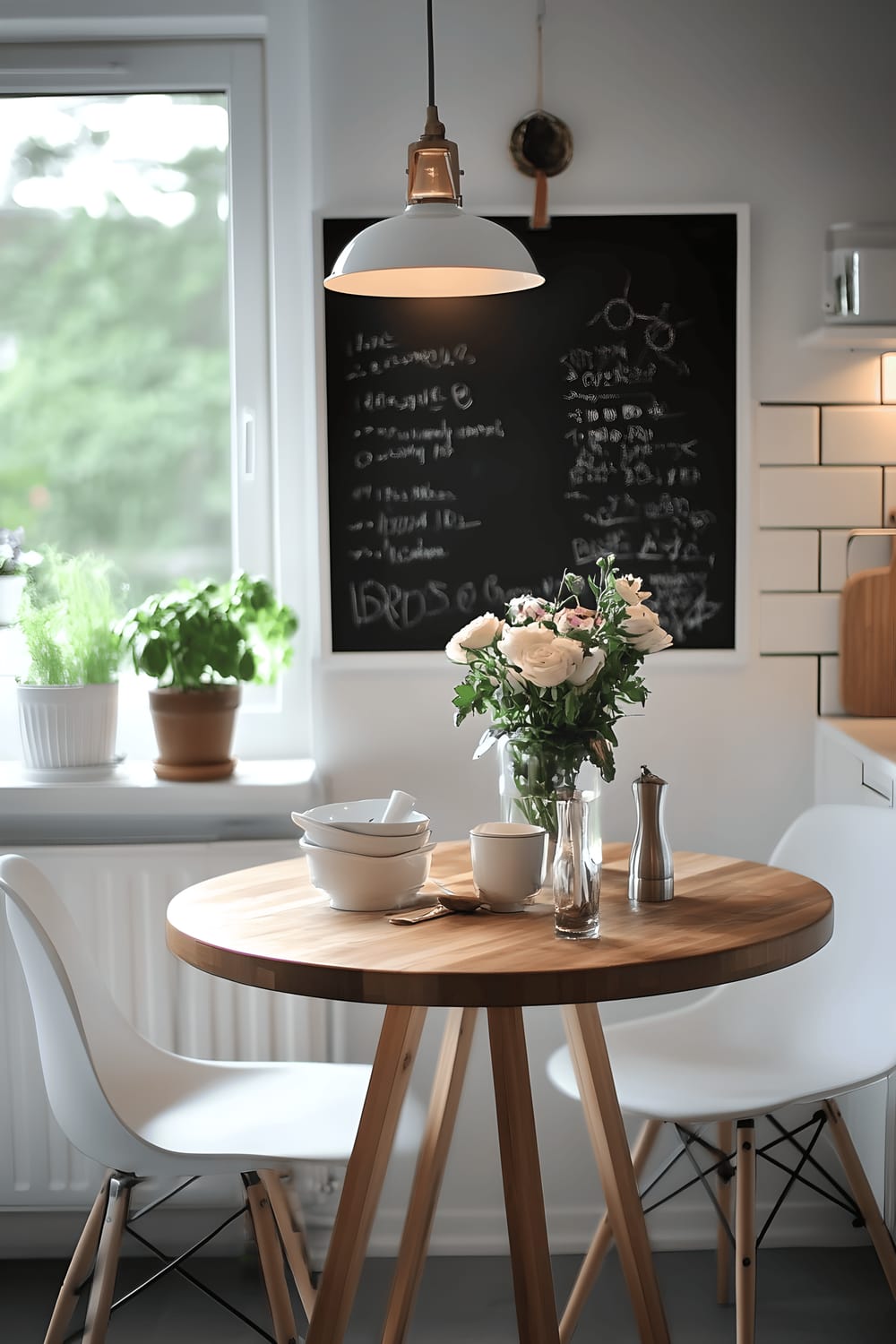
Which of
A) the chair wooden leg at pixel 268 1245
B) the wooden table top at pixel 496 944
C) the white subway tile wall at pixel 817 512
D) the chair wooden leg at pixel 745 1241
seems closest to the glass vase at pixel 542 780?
the wooden table top at pixel 496 944

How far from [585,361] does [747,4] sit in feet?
2.42

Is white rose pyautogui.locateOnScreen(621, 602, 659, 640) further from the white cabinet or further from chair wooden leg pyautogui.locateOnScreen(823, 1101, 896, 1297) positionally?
chair wooden leg pyautogui.locateOnScreen(823, 1101, 896, 1297)

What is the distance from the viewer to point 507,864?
1.71 meters

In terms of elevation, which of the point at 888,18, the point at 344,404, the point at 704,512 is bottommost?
the point at 704,512

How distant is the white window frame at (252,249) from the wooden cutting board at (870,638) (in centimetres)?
108

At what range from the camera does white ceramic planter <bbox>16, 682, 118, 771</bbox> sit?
8.14ft

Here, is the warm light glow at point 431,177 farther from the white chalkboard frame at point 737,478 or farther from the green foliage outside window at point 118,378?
the green foliage outside window at point 118,378

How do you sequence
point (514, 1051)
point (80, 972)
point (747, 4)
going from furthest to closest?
point (747, 4), point (80, 972), point (514, 1051)

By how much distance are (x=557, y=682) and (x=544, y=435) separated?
35.8 inches

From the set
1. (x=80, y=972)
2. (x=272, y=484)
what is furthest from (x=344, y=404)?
(x=80, y=972)

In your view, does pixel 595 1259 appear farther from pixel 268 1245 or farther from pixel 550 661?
pixel 550 661

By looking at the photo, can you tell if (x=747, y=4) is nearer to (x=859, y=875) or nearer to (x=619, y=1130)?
(x=859, y=875)

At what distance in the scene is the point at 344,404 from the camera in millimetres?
2488

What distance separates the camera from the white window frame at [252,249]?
2609 millimetres
